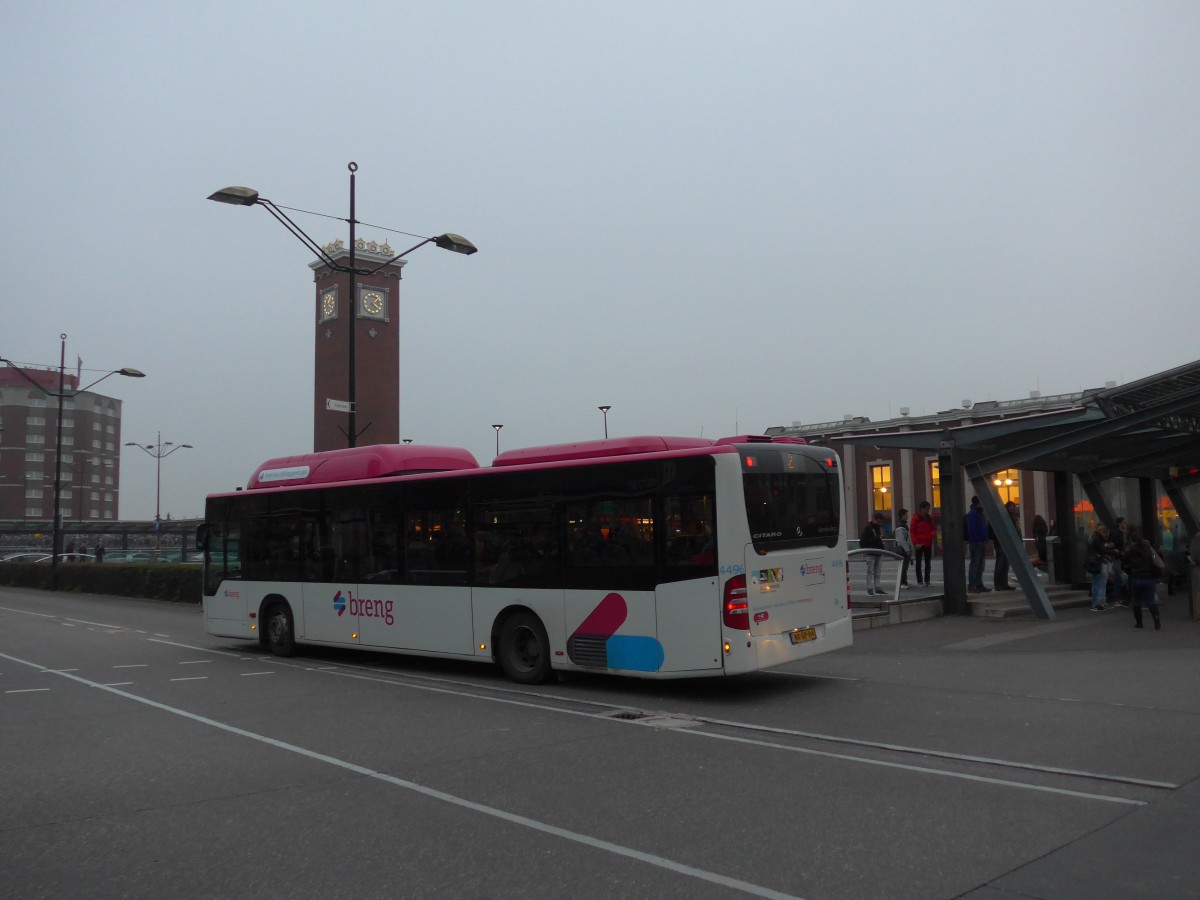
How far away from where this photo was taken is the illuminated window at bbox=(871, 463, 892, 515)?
51.8m

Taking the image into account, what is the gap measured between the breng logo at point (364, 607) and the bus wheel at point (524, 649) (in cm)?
217

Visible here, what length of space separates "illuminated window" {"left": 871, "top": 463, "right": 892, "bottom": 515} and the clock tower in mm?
40457

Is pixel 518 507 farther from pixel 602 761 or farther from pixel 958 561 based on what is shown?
pixel 958 561

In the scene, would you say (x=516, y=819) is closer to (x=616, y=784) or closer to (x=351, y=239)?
(x=616, y=784)

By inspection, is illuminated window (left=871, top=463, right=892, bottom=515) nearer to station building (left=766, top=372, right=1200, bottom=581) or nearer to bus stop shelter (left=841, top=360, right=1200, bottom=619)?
station building (left=766, top=372, right=1200, bottom=581)

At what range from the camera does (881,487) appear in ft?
171

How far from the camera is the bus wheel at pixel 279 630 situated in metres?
15.5

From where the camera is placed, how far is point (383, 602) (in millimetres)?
13859

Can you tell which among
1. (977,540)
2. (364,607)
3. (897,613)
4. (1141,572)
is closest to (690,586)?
(364,607)

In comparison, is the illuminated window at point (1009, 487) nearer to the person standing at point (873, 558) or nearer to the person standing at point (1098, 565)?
the person standing at point (1098, 565)

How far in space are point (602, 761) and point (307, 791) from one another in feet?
7.31

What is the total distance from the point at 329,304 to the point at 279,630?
7018 centimetres

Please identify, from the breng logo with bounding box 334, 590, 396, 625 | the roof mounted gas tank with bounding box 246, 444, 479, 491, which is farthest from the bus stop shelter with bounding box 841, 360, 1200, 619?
the breng logo with bounding box 334, 590, 396, 625

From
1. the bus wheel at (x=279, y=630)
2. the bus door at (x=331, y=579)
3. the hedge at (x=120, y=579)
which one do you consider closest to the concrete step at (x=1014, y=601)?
the bus door at (x=331, y=579)
